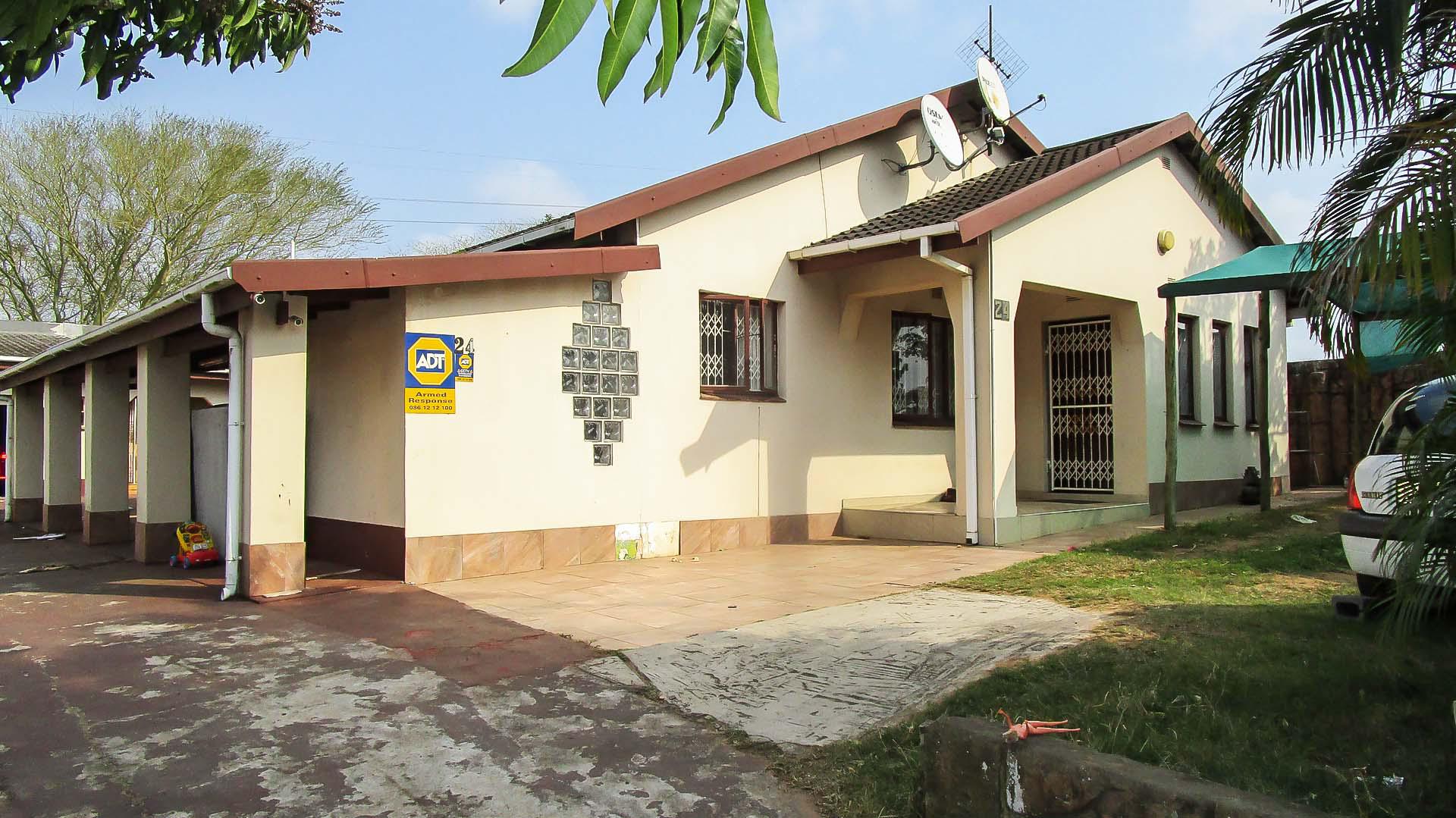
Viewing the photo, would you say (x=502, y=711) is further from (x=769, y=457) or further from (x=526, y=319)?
(x=769, y=457)

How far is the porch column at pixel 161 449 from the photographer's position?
411 inches

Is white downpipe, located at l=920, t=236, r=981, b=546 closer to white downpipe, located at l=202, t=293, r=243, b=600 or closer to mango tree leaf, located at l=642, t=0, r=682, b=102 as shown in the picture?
white downpipe, located at l=202, t=293, r=243, b=600

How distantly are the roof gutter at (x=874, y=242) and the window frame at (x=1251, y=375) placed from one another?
24.9ft

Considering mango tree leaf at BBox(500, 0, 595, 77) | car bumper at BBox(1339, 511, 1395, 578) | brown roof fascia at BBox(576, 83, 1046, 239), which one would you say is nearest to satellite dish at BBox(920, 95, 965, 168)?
brown roof fascia at BBox(576, 83, 1046, 239)

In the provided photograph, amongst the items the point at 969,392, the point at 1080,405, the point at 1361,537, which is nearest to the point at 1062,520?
the point at 969,392

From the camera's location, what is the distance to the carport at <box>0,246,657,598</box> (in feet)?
26.0

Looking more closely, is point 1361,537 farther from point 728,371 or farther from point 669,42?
point 728,371

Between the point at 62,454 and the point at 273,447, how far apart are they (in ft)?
30.5

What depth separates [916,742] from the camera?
13.6 feet

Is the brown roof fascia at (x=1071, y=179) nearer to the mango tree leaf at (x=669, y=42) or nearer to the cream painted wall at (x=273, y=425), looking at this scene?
the cream painted wall at (x=273, y=425)

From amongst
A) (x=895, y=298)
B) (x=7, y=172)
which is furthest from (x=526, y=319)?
(x=7, y=172)

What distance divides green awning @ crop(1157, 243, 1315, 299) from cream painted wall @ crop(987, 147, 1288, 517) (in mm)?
1376

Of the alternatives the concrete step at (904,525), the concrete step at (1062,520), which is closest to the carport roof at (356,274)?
the concrete step at (904,525)

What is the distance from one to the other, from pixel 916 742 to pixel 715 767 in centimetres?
85
